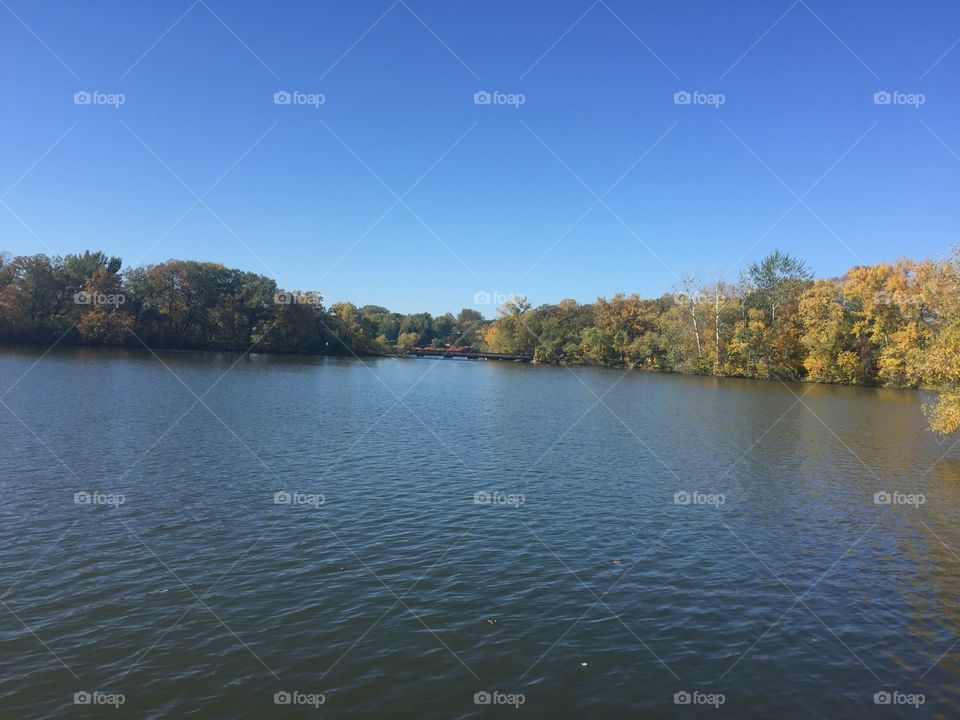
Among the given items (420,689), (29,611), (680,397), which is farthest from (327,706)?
(680,397)

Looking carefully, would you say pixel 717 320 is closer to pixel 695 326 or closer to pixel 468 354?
pixel 695 326

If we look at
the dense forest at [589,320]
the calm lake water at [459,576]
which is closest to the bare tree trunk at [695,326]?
the dense forest at [589,320]

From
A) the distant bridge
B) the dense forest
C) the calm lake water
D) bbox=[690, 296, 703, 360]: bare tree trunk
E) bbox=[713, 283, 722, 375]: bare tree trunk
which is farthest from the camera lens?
the distant bridge

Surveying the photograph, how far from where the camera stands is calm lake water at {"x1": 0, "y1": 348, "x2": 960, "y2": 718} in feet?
32.6

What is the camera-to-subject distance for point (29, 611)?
1170 centimetres

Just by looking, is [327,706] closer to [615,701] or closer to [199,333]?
[615,701]

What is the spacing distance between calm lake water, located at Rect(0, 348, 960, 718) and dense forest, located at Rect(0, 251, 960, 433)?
51954 mm

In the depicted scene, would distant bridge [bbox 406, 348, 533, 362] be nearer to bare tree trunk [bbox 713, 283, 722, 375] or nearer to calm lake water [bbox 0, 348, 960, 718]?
bare tree trunk [bbox 713, 283, 722, 375]

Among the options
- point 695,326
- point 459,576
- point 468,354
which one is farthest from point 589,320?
point 459,576

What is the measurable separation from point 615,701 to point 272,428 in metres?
27.6

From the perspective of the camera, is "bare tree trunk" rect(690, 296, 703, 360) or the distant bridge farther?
the distant bridge

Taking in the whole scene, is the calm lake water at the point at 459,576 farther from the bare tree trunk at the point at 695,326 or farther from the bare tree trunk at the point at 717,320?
the bare tree trunk at the point at 695,326

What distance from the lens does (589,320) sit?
148625mm

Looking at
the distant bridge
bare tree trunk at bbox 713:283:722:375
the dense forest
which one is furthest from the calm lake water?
the distant bridge
